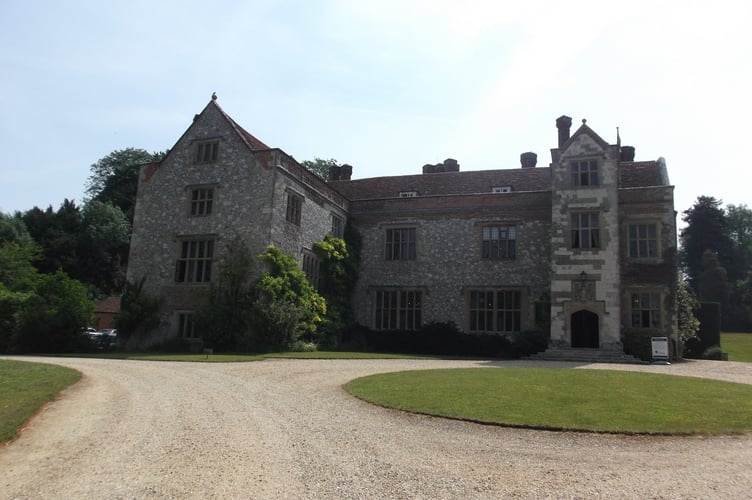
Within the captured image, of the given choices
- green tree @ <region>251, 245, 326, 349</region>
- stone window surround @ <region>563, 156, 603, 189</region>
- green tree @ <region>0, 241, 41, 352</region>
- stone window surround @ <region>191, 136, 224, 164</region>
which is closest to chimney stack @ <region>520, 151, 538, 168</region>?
stone window surround @ <region>563, 156, 603, 189</region>

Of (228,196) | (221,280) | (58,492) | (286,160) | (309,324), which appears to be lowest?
(58,492)

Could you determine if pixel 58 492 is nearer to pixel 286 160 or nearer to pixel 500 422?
pixel 500 422

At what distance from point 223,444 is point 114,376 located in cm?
761

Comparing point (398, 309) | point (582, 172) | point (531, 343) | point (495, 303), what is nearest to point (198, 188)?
point (398, 309)

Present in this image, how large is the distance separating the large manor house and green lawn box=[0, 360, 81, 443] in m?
10.5

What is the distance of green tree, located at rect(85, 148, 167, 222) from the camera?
4944cm

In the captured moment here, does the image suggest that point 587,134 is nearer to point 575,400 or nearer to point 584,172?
point 584,172

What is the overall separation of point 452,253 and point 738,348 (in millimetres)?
24191


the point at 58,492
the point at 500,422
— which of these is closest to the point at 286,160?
the point at 500,422

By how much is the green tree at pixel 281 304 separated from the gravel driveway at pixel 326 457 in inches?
477

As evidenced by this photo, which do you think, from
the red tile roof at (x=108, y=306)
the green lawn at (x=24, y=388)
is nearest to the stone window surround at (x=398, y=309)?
the green lawn at (x=24, y=388)

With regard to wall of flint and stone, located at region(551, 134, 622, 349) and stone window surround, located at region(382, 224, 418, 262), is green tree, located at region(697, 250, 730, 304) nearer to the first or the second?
wall of flint and stone, located at region(551, 134, 622, 349)

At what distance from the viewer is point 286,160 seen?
2427 centimetres

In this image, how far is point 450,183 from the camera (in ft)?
106
